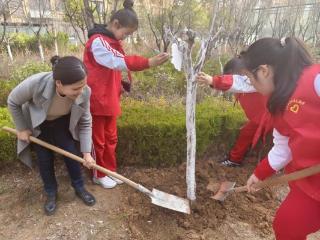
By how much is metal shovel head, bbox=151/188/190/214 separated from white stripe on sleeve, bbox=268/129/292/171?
961 millimetres

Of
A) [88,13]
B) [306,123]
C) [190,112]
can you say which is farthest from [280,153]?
[88,13]

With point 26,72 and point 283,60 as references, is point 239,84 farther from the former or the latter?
point 26,72

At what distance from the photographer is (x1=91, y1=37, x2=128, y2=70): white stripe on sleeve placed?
264 cm

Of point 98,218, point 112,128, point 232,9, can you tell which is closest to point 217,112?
point 112,128

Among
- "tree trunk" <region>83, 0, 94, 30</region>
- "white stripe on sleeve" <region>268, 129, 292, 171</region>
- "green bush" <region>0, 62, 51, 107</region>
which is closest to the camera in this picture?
"white stripe on sleeve" <region>268, 129, 292, 171</region>

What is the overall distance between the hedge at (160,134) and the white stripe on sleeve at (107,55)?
83 cm

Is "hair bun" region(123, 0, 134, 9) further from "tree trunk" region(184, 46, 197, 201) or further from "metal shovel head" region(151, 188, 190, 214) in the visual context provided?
"metal shovel head" region(151, 188, 190, 214)

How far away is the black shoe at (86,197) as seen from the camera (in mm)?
2930

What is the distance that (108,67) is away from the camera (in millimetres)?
2697

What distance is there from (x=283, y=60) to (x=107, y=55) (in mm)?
1418

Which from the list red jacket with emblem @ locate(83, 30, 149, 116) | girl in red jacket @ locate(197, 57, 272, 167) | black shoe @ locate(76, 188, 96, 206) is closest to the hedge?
girl in red jacket @ locate(197, 57, 272, 167)

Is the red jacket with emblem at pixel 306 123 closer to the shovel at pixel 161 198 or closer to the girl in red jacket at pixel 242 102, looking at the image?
the girl in red jacket at pixel 242 102

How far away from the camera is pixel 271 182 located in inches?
82.0

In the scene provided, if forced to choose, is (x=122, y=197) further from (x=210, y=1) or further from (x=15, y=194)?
(x=210, y=1)
